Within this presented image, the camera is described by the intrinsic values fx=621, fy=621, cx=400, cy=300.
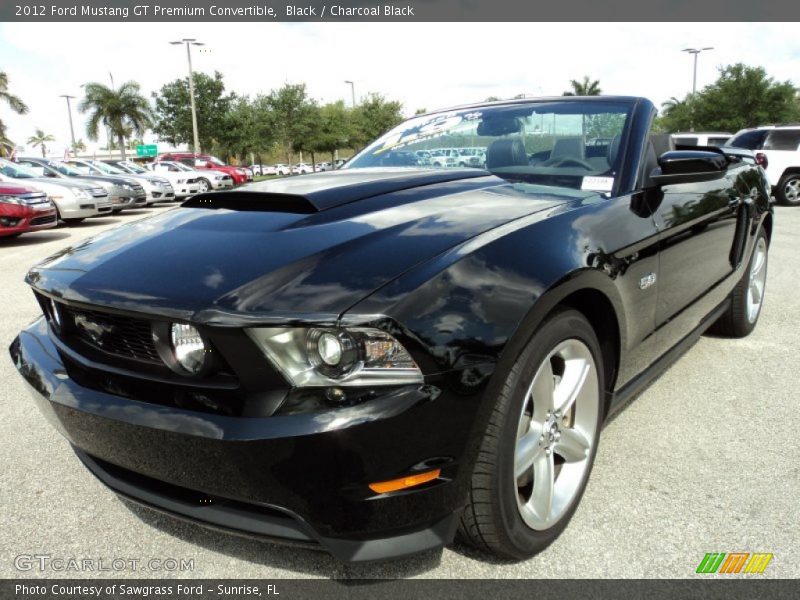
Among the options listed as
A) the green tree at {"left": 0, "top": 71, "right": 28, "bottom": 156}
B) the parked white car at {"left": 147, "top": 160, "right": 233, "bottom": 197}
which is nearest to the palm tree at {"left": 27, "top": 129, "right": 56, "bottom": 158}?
the green tree at {"left": 0, "top": 71, "right": 28, "bottom": 156}

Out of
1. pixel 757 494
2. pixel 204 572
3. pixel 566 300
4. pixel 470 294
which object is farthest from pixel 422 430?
pixel 757 494

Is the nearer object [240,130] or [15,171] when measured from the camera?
[15,171]

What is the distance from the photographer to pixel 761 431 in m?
2.86

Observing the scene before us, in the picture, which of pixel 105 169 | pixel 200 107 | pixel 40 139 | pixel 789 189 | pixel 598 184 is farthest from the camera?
pixel 40 139

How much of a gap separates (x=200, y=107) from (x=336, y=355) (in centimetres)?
4106

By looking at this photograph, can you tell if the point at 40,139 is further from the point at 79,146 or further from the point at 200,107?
the point at 200,107

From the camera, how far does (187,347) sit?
1627 millimetres

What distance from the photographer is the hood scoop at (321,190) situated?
7.16 feet

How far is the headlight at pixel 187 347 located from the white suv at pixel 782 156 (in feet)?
49.8

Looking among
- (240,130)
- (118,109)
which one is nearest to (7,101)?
(118,109)

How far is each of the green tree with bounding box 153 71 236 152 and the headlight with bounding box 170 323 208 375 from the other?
40093 millimetres

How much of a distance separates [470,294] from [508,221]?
445 mm

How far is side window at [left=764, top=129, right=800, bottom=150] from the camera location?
13.9 meters

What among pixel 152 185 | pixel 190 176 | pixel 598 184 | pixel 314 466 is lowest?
pixel 314 466
